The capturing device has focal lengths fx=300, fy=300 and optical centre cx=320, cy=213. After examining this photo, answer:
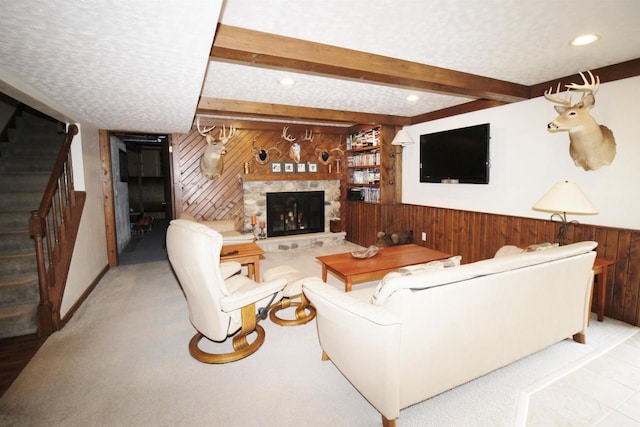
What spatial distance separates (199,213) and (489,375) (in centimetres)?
491

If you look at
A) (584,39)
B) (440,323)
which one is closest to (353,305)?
(440,323)

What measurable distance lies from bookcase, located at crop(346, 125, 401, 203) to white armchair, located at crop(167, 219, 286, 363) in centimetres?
382

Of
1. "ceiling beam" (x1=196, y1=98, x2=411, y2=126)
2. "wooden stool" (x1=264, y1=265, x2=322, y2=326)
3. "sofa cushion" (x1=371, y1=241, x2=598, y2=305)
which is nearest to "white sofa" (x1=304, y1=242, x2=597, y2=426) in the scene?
"sofa cushion" (x1=371, y1=241, x2=598, y2=305)

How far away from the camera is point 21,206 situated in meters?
3.66

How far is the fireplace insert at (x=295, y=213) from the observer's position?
235 inches

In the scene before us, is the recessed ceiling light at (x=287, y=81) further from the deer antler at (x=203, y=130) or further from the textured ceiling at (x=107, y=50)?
the deer antler at (x=203, y=130)

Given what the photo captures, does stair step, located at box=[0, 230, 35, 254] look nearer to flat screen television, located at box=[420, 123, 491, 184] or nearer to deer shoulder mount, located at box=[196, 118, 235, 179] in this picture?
deer shoulder mount, located at box=[196, 118, 235, 179]

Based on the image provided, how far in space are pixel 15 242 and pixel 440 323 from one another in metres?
4.24

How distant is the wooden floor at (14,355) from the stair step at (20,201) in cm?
174

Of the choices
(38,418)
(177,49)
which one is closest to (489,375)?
(38,418)

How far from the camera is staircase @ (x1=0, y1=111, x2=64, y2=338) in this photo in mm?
2760

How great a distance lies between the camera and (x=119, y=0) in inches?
52.3

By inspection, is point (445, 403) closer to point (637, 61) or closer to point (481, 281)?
point (481, 281)

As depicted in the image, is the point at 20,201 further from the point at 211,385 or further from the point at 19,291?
the point at 211,385
